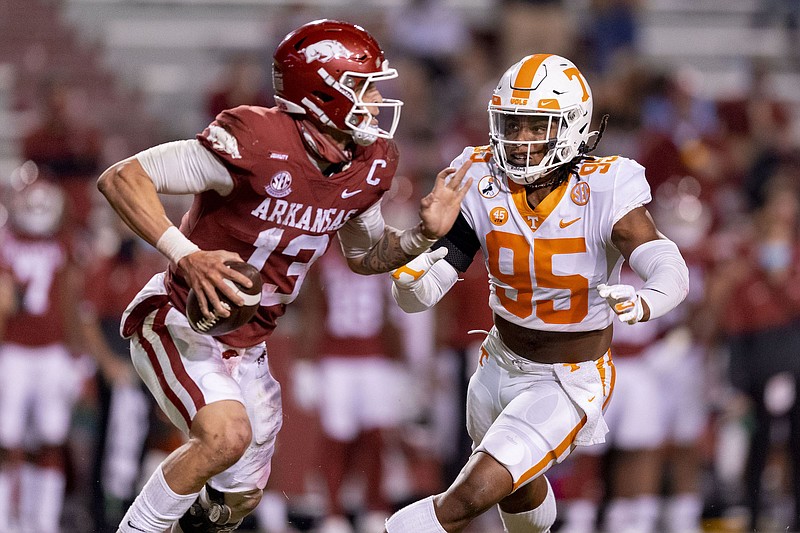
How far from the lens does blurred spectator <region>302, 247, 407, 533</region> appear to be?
7.55 metres

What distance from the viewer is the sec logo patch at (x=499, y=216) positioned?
13.9 ft

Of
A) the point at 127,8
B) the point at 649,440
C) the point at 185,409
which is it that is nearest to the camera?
the point at 185,409

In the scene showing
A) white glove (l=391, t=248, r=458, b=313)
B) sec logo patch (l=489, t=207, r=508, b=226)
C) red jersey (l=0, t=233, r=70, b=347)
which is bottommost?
red jersey (l=0, t=233, r=70, b=347)

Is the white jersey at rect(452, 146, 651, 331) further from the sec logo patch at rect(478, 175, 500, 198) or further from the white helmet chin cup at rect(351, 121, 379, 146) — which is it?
the white helmet chin cup at rect(351, 121, 379, 146)

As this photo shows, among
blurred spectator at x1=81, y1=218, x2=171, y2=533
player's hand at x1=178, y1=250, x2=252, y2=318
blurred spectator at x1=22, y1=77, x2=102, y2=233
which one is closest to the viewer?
player's hand at x1=178, y1=250, x2=252, y2=318

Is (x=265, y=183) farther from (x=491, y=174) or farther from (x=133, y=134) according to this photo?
(x=133, y=134)

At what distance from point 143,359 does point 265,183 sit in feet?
2.52

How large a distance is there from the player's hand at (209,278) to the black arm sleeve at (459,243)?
0.83m

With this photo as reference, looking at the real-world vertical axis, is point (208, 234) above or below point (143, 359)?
above

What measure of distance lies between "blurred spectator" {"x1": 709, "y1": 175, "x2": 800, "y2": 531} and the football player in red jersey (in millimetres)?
4135

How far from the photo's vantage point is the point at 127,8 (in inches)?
428

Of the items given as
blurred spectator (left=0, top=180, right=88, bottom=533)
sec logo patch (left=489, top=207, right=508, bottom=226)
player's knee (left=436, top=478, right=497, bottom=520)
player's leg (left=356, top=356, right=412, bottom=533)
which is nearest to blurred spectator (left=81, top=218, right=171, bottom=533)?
blurred spectator (left=0, top=180, right=88, bottom=533)

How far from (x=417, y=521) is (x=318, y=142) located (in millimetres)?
1319

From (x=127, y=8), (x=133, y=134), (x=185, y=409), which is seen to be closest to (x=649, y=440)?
(x=185, y=409)
